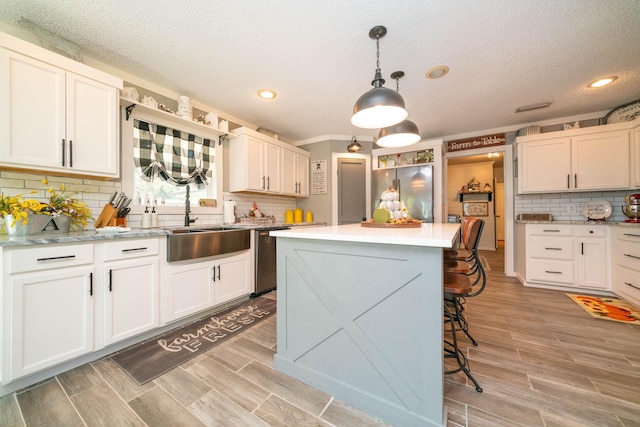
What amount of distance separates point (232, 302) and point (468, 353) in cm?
235

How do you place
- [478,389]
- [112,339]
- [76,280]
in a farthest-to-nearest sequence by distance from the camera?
[112,339], [76,280], [478,389]

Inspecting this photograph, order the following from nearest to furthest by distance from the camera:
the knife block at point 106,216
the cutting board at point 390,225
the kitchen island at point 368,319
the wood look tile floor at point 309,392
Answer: the kitchen island at point 368,319, the wood look tile floor at point 309,392, the cutting board at point 390,225, the knife block at point 106,216

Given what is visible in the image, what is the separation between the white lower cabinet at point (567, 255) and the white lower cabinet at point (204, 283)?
158 inches

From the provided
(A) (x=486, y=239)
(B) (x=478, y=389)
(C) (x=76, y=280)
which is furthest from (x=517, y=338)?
(A) (x=486, y=239)

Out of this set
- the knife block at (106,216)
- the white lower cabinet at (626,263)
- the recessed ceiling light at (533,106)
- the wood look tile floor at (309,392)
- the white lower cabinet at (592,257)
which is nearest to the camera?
the wood look tile floor at (309,392)

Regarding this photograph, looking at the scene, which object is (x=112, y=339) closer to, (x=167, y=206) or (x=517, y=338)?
(x=167, y=206)

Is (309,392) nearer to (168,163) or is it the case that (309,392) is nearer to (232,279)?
(232,279)

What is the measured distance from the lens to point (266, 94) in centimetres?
280

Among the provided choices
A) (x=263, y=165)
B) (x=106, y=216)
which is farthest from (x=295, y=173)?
(x=106, y=216)

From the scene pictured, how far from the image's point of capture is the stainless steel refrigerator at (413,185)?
402 centimetres

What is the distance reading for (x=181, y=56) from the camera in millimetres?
2131

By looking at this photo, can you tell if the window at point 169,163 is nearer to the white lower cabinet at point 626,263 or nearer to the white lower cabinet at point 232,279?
the white lower cabinet at point 232,279

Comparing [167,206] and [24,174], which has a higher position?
[24,174]

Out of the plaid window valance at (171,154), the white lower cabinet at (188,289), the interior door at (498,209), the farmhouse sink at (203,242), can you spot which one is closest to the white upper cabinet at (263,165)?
the plaid window valance at (171,154)
